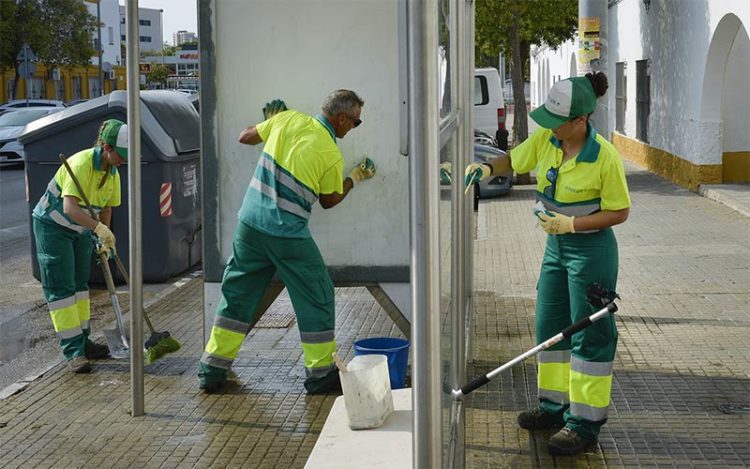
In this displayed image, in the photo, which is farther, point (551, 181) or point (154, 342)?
point (154, 342)

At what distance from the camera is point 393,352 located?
6.54 m

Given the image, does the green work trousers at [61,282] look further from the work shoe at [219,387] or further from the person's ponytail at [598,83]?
the person's ponytail at [598,83]

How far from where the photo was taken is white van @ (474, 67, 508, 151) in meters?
24.1

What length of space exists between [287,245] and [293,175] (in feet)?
1.31

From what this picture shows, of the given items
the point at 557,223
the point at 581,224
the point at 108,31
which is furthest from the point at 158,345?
the point at 108,31

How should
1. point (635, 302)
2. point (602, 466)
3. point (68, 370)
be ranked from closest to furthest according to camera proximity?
point (602, 466) → point (68, 370) → point (635, 302)

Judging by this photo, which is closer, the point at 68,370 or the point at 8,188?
the point at 68,370

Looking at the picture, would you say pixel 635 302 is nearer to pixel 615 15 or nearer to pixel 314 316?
pixel 314 316

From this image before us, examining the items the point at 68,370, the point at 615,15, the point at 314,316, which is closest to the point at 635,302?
the point at 314,316

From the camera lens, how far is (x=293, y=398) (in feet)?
22.3

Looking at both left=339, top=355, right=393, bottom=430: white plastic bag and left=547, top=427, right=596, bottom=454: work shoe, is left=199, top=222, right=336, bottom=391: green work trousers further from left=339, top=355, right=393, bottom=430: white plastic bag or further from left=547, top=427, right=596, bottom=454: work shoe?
left=547, top=427, right=596, bottom=454: work shoe

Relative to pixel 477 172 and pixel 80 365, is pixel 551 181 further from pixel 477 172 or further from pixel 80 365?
pixel 80 365

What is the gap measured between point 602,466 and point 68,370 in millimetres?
3697

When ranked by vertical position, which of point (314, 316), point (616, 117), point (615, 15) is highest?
point (615, 15)
